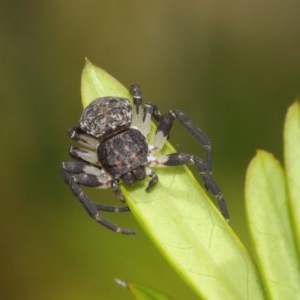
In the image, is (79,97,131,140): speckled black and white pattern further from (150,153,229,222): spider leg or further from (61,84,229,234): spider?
(150,153,229,222): spider leg

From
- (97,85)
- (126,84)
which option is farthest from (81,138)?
(126,84)

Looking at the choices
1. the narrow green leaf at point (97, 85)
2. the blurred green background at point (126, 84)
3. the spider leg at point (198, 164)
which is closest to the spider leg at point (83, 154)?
the spider leg at point (198, 164)

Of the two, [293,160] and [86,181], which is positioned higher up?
[293,160]

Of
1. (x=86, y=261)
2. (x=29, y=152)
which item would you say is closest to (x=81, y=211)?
(x=86, y=261)

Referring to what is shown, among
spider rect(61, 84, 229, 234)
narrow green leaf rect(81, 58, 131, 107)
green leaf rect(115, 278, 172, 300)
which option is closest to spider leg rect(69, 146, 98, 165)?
spider rect(61, 84, 229, 234)

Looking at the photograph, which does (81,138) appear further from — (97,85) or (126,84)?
(126,84)

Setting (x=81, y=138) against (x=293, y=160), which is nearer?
(x=293, y=160)
